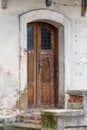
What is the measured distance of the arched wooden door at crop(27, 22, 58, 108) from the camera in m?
12.4

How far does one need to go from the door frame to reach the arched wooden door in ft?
0.71

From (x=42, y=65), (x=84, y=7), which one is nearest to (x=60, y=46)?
(x=42, y=65)

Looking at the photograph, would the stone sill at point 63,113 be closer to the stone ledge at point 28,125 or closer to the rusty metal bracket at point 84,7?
the stone ledge at point 28,125

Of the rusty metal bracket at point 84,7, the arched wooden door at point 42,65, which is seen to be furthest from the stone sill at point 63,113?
the rusty metal bracket at point 84,7

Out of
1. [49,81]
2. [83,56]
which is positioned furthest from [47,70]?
[83,56]

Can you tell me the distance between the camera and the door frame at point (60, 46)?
1185 centimetres

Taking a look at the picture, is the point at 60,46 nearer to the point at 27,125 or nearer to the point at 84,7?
the point at 84,7

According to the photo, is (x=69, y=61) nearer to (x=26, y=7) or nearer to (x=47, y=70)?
(x=47, y=70)

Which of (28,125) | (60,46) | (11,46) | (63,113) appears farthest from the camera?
(60,46)

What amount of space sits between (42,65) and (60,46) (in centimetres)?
76

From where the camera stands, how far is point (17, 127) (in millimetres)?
11109

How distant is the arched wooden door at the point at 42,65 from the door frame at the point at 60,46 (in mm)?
216

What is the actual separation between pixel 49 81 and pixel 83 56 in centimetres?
122

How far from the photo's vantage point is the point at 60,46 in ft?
41.8
